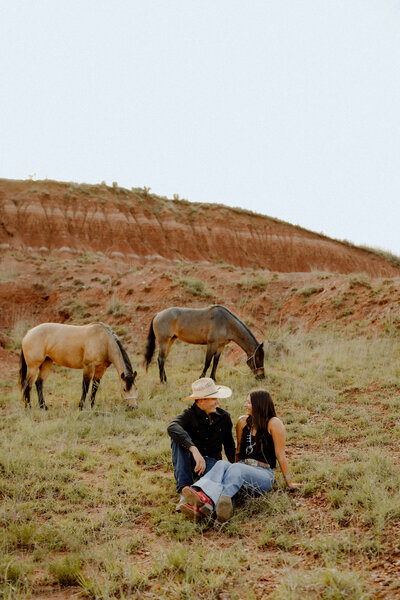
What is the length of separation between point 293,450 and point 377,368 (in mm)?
4630

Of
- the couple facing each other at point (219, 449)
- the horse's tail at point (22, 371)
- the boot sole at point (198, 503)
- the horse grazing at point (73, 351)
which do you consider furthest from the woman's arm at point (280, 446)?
the horse's tail at point (22, 371)

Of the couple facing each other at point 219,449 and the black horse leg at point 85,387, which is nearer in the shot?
the couple facing each other at point 219,449

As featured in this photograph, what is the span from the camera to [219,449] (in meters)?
5.48

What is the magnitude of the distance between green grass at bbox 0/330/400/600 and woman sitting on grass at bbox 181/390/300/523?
0.54 feet

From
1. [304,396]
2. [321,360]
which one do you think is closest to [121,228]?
[321,360]

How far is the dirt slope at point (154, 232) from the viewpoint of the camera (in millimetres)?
30016

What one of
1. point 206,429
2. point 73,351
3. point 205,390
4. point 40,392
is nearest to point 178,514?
point 206,429

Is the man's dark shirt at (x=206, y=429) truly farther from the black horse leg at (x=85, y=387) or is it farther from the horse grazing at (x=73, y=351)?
the black horse leg at (x=85, y=387)

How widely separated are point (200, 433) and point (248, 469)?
0.71 metres

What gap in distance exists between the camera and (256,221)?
120ft

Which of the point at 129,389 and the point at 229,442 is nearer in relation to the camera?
the point at 229,442

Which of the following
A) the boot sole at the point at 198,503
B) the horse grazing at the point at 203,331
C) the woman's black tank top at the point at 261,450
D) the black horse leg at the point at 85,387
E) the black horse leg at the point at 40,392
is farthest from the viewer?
the horse grazing at the point at 203,331

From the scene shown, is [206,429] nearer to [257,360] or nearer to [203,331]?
[257,360]

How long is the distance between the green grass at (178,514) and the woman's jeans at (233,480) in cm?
15
